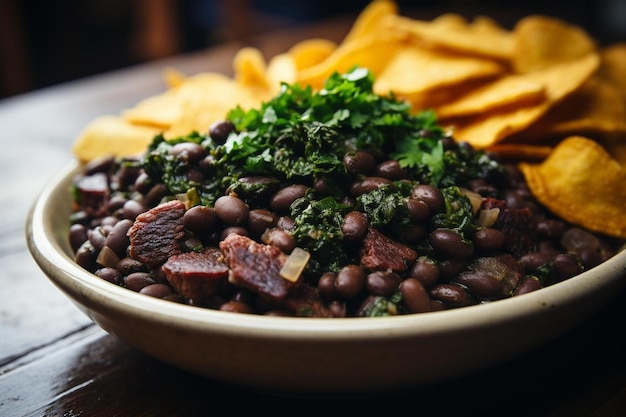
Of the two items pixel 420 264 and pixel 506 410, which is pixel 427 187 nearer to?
pixel 420 264

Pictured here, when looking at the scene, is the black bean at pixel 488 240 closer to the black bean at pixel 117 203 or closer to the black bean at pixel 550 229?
the black bean at pixel 550 229

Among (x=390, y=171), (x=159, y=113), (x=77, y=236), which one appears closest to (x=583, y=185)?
(x=390, y=171)

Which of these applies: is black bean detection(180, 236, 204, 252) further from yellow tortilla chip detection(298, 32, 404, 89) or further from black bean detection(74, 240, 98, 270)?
yellow tortilla chip detection(298, 32, 404, 89)

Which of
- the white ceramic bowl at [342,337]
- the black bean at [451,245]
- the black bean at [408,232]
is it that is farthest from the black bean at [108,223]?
the black bean at [451,245]

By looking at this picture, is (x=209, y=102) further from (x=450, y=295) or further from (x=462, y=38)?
(x=450, y=295)

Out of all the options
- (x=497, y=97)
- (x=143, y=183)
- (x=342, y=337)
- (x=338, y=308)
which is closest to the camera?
(x=342, y=337)

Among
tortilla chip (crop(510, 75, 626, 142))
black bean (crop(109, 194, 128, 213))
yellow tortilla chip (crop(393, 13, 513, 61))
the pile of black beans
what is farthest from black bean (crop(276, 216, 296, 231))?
yellow tortilla chip (crop(393, 13, 513, 61))

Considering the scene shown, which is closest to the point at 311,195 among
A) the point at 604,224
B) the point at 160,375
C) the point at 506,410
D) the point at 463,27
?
the point at 160,375
